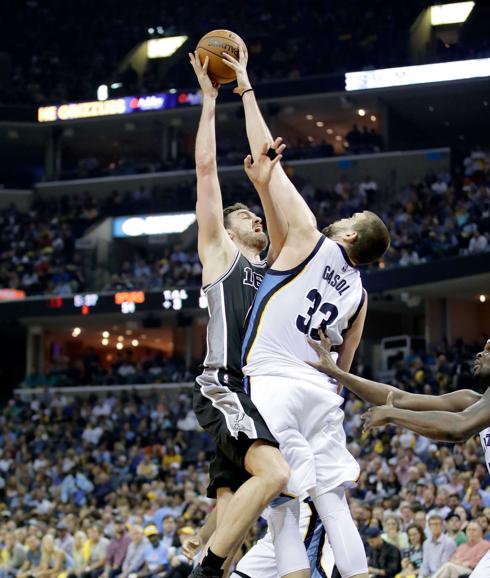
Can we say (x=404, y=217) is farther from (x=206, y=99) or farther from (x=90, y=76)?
(x=206, y=99)

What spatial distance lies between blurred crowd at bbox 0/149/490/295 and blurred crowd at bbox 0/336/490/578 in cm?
316

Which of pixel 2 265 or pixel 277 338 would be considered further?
pixel 2 265

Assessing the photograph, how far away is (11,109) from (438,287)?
57.5ft

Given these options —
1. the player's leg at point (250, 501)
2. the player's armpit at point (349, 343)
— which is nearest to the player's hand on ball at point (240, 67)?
the player's armpit at point (349, 343)

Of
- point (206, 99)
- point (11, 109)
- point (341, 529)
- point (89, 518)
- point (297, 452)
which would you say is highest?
point (11, 109)

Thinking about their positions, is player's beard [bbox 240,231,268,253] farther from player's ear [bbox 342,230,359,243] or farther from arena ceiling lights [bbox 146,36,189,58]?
arena ceiling lights [bbox 146,36,189,58]

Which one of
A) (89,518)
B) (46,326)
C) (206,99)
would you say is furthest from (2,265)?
(206,99)

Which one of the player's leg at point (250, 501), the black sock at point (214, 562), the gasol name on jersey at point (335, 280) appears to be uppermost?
the gasol name on jersey at point (335, 280)

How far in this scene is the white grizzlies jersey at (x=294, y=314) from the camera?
556 cm

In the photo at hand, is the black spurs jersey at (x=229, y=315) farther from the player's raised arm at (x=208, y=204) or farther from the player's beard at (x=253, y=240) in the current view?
the player's beard at (x=253, y=240)

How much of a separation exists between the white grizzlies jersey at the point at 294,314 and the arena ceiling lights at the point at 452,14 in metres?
30.4

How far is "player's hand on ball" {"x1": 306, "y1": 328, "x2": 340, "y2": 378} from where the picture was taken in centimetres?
555

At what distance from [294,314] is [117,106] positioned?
101 ft

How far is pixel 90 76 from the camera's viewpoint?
38.9m
